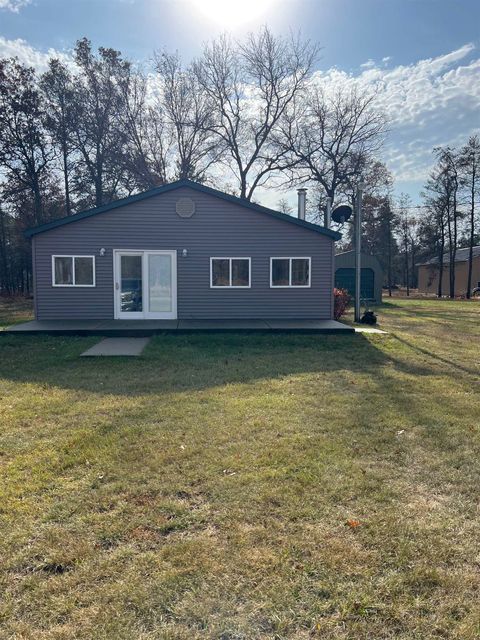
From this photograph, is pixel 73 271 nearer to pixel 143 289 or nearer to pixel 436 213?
pixel 143 289

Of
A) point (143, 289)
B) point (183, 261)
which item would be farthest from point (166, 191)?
point (143, 289)

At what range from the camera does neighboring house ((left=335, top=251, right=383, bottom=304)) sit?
24.0 m

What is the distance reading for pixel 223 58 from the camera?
84.2 ft

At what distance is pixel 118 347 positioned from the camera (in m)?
8.78

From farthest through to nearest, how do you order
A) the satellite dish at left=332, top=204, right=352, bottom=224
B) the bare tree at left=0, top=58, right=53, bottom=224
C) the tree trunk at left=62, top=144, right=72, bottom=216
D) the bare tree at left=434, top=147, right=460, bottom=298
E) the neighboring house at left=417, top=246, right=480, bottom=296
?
the neighboring house at left=417, top=246, right=480, bottom=296 < the bare tree at left=434, top=147, right=460, bottom=298 < the tree trunk at left=62, top=144, right=72, bottom=216 < the bare tree at left=0, top=58, right=53, bottom=224 < the satellite dish at left=332, top=204, right=352, bottom=224

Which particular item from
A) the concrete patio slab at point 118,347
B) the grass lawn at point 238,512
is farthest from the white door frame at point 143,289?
the grass lawn at point 238,512

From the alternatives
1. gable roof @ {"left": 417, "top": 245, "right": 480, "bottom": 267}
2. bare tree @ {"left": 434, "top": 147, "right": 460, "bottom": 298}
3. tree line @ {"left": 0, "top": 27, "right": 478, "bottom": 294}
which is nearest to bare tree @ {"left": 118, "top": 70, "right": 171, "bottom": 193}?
tree line @ {"left": 0, "top": 27, "right": 478, "bottom": 294}

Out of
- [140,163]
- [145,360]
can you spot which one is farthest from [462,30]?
[140,163]

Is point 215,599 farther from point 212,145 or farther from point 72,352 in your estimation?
point 212,145

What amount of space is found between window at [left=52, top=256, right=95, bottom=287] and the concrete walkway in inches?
43.5

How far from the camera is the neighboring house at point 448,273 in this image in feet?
132

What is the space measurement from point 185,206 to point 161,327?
3740mm

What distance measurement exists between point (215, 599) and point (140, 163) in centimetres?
2770

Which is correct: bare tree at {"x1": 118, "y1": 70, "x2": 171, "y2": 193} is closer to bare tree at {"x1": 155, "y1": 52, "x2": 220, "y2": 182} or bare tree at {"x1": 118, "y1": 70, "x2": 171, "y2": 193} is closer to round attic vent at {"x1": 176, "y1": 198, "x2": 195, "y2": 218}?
bare tree at {"x1": 155, "y1": 52, "x2": 220, "y2": 182}
